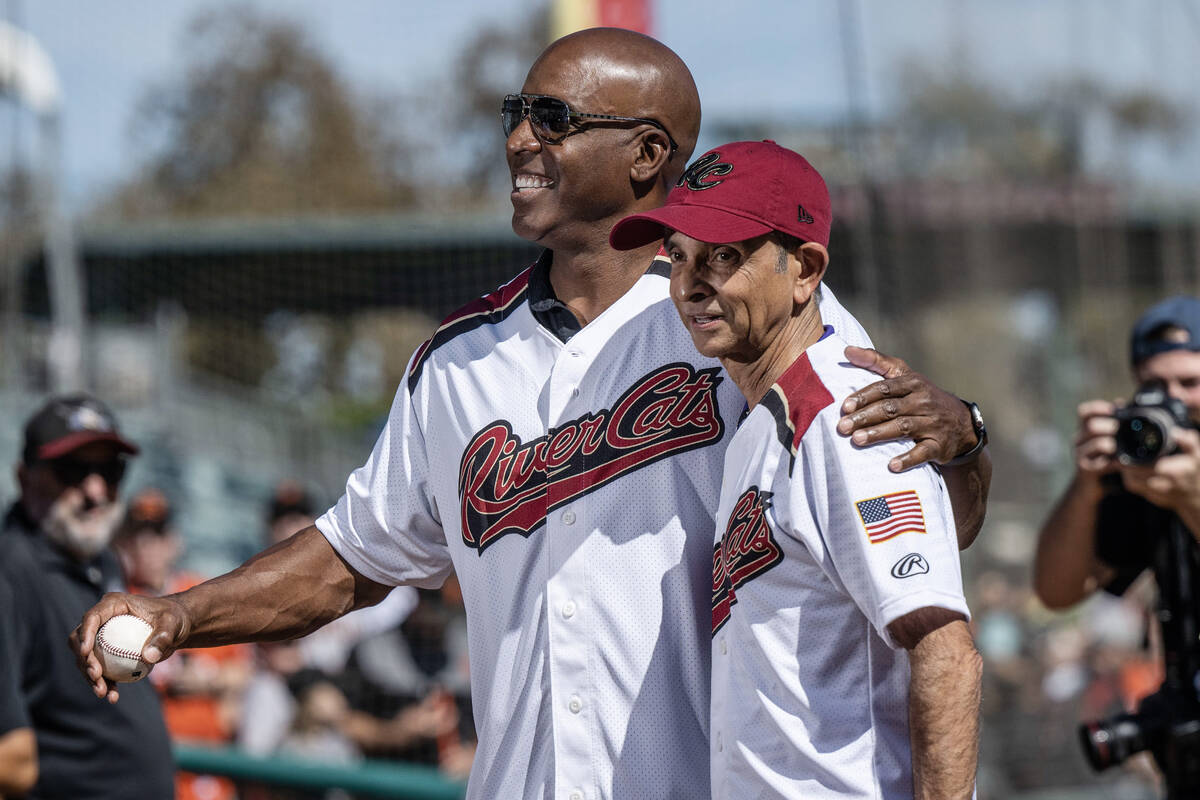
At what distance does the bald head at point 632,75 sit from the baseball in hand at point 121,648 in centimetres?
127

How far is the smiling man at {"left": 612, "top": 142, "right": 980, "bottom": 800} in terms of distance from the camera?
1.94 metres

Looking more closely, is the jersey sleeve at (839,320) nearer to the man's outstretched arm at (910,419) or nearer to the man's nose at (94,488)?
the man's outstretched arm at (910,419)

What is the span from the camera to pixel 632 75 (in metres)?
2.53

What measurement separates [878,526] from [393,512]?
116cm

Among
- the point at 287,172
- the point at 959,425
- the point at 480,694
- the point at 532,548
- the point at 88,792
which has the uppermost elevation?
the point at 959,425

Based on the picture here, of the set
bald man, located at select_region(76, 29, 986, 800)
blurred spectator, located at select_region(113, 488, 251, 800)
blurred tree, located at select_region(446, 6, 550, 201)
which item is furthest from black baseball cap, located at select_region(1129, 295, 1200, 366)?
blurred tree, located at select_region(446, 6, 550, 201)

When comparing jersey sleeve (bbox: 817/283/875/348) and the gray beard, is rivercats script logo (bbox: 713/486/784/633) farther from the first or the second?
the gray beard

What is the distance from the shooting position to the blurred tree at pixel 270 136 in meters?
26.5

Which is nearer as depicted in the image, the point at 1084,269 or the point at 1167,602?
the point at 1167,602

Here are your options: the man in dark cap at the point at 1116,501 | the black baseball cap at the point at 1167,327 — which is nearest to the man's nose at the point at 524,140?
the man in dark cap at the point at 1116,501

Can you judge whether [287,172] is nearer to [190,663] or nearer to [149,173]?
[149,173]

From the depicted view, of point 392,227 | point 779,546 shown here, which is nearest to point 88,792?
point 779,546

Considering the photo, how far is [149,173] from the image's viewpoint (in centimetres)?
→ 2444

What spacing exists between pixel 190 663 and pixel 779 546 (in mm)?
5830
